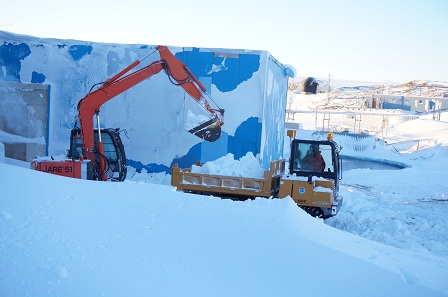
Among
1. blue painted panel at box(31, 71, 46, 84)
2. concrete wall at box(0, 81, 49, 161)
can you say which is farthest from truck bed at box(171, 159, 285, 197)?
blue painted panel at box(31, 71, 46, 84)

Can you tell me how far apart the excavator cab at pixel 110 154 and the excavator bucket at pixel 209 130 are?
4.11 metres

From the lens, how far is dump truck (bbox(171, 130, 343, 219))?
32.6 ft

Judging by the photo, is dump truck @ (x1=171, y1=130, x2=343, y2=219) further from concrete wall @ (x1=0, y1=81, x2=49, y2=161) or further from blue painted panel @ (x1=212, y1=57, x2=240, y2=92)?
concrete wall @ (x1=0, y1=81, x2=49, y2=161)

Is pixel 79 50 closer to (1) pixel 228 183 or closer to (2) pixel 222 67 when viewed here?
(2) pixel 222 67

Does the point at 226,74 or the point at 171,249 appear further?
the point at 226,74

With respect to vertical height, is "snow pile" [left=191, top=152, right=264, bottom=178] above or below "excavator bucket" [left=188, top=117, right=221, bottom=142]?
below

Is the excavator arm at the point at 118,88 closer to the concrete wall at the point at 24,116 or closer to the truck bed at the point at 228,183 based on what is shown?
the truck bed at the point at 228,183

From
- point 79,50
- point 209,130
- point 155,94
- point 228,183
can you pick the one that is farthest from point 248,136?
point 79,50

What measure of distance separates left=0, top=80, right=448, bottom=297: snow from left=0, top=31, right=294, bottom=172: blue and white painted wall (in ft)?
27.1

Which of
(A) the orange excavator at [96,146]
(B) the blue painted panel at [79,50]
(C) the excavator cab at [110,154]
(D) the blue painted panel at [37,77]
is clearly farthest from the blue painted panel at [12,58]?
(C) the excavator cab at [110,154]

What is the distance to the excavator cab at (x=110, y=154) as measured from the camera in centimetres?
1137

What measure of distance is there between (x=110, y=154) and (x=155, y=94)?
170 inches

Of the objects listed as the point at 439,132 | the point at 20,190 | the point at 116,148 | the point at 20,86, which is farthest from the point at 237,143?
the point at 439,132

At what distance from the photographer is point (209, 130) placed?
1552cm
